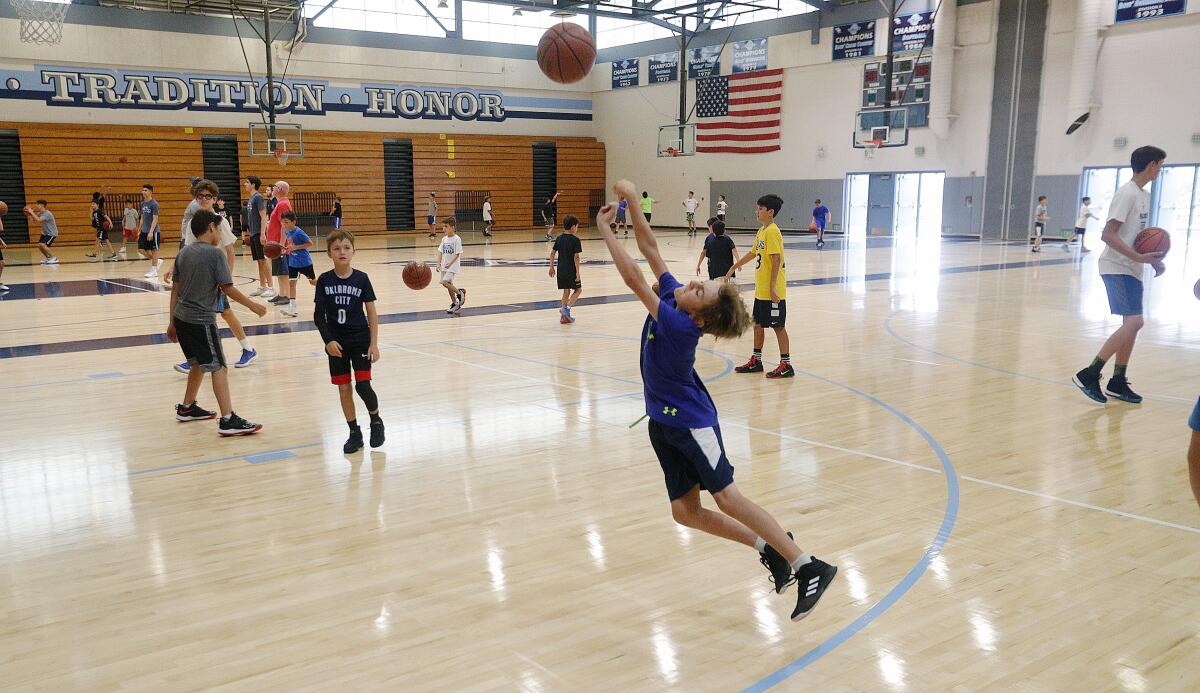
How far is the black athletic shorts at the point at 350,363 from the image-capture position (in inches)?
231

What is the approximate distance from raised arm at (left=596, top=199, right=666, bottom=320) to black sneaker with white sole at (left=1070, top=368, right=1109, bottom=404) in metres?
5.13

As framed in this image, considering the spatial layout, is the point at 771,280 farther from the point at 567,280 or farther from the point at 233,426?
the point at 233,426

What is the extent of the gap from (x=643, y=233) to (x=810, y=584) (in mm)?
1507

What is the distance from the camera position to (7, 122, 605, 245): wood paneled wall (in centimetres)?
2600

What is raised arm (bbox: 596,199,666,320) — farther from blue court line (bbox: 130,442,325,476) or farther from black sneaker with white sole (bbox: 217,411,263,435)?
black sneaker with white sole (bbox: 217,411,263,435)

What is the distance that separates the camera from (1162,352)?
9.39 metres

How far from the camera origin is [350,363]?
592 cm

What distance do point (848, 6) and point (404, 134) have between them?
15263 mm

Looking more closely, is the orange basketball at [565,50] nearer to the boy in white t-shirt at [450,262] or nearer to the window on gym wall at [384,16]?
the boy in white t-shirt at [450,262]

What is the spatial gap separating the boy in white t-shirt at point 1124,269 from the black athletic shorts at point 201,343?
6254 millimetres

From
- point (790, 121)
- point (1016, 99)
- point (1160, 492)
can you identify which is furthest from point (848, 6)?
point (1160, 492)

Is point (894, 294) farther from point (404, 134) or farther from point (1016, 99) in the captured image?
point (404, 134)

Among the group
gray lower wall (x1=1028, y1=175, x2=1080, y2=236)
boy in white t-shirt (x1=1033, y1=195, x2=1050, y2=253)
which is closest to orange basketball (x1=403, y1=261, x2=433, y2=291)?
boy in white t-shirt (x1=1033, y1=195, x2=1050, y2=253)

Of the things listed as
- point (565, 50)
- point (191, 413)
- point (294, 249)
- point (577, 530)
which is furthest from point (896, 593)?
point (565, 50)
